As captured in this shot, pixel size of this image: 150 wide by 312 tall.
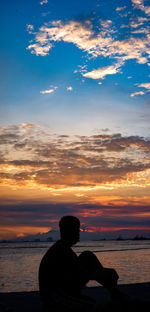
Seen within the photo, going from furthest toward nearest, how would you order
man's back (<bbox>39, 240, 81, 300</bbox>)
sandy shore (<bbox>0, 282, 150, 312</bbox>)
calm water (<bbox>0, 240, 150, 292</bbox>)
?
calm water (<bbox>0, 240, 150, 292</bbox>)
sandy shore (<bbox>0, 282, 150, 312</bbox>)
man's back (<bbox>39, 240, 81, 300</bbox>)

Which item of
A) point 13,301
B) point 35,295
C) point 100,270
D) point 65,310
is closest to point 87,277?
point 100,270

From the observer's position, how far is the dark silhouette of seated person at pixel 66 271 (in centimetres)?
343

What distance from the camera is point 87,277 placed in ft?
11.8

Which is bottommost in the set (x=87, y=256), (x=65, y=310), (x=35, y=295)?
(x=35, y=295)

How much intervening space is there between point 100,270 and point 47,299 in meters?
0.75

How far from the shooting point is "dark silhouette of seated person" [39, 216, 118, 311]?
135 inches

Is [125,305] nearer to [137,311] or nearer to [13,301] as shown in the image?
[137,311]

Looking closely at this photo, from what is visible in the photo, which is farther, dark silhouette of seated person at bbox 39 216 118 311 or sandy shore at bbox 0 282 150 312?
sandy shore at bbox 0 282 150 312

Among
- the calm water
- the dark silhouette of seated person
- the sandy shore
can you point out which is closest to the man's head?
the dark silhouette of seated person

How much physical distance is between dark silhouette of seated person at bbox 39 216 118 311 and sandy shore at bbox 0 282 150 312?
1.60 metres

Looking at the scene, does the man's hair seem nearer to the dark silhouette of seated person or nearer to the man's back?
the dark silhouette of seated person

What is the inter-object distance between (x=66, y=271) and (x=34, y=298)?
3096mm

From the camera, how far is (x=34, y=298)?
236 inches

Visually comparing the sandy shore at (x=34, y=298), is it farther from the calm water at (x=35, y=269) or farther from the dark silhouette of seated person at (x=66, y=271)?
the calm water at (x=35, y=269)
